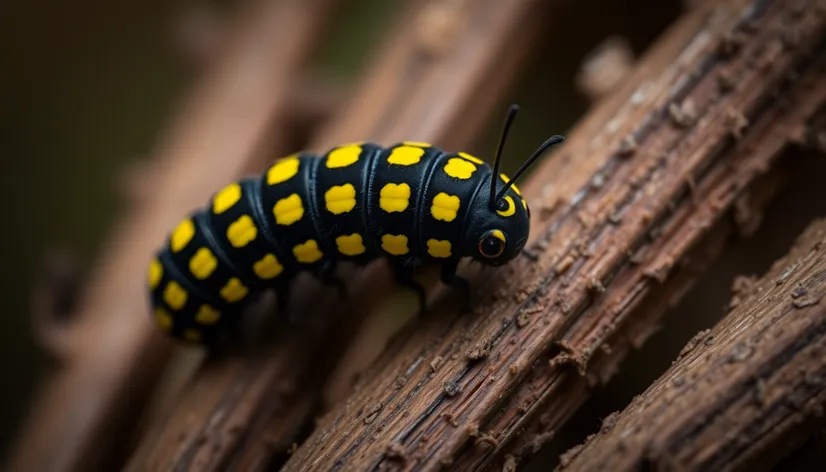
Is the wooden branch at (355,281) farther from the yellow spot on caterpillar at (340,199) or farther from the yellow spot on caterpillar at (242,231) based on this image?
the yellow spot on caterpillar at (340,199)

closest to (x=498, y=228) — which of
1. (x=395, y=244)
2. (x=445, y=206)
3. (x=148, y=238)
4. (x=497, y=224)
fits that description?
(x=497, y=224)

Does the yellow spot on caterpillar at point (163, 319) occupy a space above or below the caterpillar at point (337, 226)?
above

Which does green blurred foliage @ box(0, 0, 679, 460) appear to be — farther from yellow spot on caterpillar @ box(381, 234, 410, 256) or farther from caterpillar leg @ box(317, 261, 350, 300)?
yellow spot on caterpillar @ box(381, 234, 410, 256)

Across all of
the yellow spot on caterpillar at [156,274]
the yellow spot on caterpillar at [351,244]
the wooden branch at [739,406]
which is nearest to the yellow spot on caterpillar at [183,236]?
the yellow spot on caterpillar at [156,274]

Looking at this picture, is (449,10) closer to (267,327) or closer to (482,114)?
(482,114)

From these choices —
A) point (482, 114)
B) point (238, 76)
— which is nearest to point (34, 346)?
point (238, 76)

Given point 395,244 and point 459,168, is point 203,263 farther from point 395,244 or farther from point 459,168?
point 459,168
